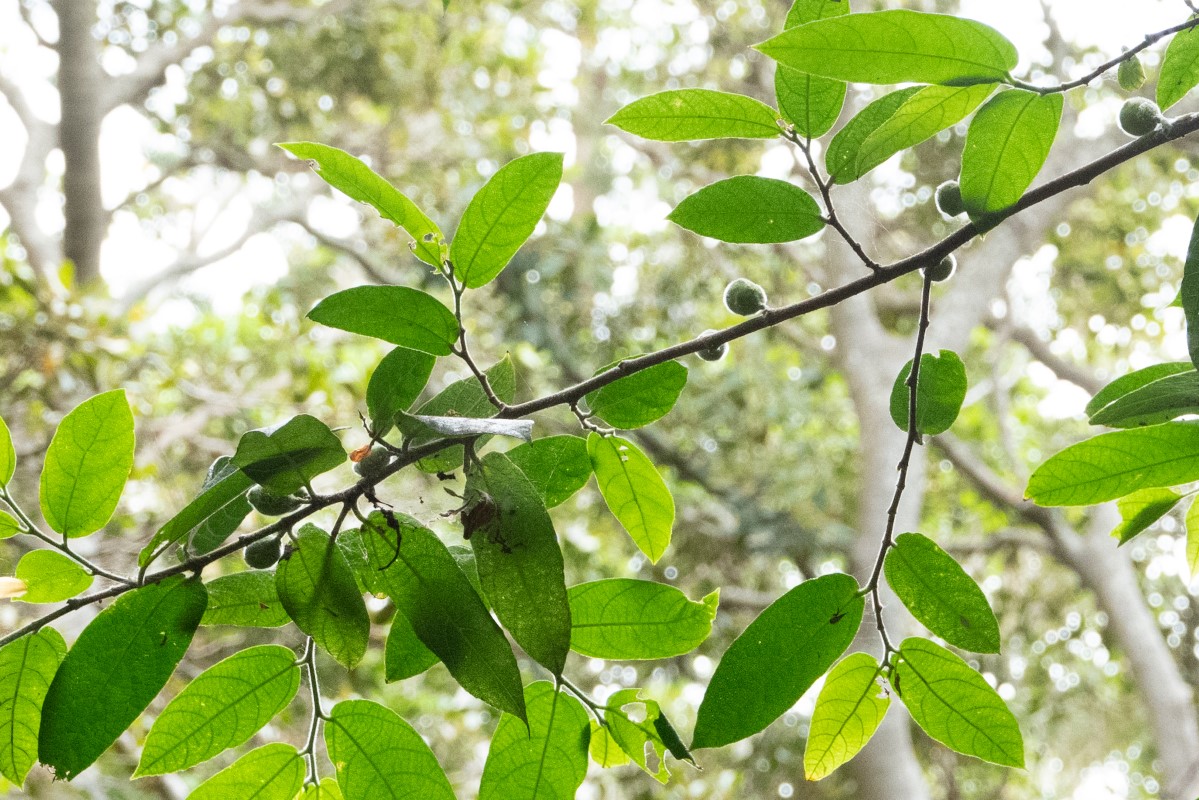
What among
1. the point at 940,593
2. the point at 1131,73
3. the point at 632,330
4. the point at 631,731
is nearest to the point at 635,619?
the point at 631,731

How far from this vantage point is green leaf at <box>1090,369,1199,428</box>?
0.44 m

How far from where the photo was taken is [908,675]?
1.64 ft

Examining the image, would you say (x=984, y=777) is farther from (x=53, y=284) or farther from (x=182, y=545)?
(x=182, y=545)

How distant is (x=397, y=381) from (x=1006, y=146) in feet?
1.00

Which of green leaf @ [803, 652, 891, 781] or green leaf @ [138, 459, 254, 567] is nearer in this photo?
green leaf @ [138, 459, 254, 567]

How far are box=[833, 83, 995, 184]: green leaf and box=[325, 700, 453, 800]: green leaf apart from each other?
359 mm

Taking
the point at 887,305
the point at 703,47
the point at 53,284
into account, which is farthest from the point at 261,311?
the point at 887,305

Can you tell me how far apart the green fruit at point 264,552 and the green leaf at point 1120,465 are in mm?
366

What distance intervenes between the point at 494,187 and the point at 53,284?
241 centimetres

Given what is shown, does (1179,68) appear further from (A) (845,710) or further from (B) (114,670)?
(B) (114,670)

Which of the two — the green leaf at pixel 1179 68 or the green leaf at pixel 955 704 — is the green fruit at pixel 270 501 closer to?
the green leaf at pixel 955 704

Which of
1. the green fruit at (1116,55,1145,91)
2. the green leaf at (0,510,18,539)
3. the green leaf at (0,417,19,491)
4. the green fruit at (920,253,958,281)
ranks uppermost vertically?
the green fruit at (1116,55,1145,91)

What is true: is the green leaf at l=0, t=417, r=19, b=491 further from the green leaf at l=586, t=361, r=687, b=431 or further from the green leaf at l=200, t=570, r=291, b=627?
the green leaf at l=586, t=361, r=687, b=431

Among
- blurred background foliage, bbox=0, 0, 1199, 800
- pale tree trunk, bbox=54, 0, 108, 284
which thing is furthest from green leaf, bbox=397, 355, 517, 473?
pale tree trunk, bbox=54, 0, 108, 284
